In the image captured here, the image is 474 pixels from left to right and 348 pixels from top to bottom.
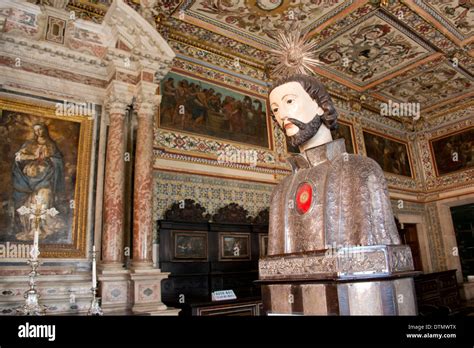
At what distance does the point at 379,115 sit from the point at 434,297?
6.17 metres

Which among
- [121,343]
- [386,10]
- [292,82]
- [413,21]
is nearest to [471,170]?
[413,21]

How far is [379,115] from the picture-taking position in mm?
13289

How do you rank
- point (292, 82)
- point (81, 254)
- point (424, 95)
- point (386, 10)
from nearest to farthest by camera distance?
point (292, 82), point (81, 254), point (386, 10), point (424, 95)

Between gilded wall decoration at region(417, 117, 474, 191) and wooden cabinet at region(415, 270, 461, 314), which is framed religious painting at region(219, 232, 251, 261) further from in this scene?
gilded wall decoration at region(417, 117, 474, 191)

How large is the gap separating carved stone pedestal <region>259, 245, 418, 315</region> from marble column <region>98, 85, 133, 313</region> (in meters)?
3.83

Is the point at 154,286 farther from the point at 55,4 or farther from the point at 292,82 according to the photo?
the point at 55,4

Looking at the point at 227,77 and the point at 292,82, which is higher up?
the point at 227,77

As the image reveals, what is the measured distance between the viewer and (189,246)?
716 centimetres

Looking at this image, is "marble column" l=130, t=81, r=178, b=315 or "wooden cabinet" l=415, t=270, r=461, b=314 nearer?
"marble column" l=130, t=81, r=178, b=315

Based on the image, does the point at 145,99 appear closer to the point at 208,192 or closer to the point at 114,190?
the point at 114,190

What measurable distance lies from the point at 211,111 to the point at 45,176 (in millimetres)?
4092

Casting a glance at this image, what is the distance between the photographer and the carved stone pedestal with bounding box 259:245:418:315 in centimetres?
164

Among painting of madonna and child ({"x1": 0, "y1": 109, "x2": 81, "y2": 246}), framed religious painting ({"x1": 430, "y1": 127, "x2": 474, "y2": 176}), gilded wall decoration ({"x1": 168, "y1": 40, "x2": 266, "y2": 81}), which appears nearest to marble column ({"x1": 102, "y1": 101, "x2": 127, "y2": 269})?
painting of madonna and child ({"x1": 0, "y1": 109, "x2": 81, "y2": 246})

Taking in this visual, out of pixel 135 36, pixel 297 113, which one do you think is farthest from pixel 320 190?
pixel 135 36
